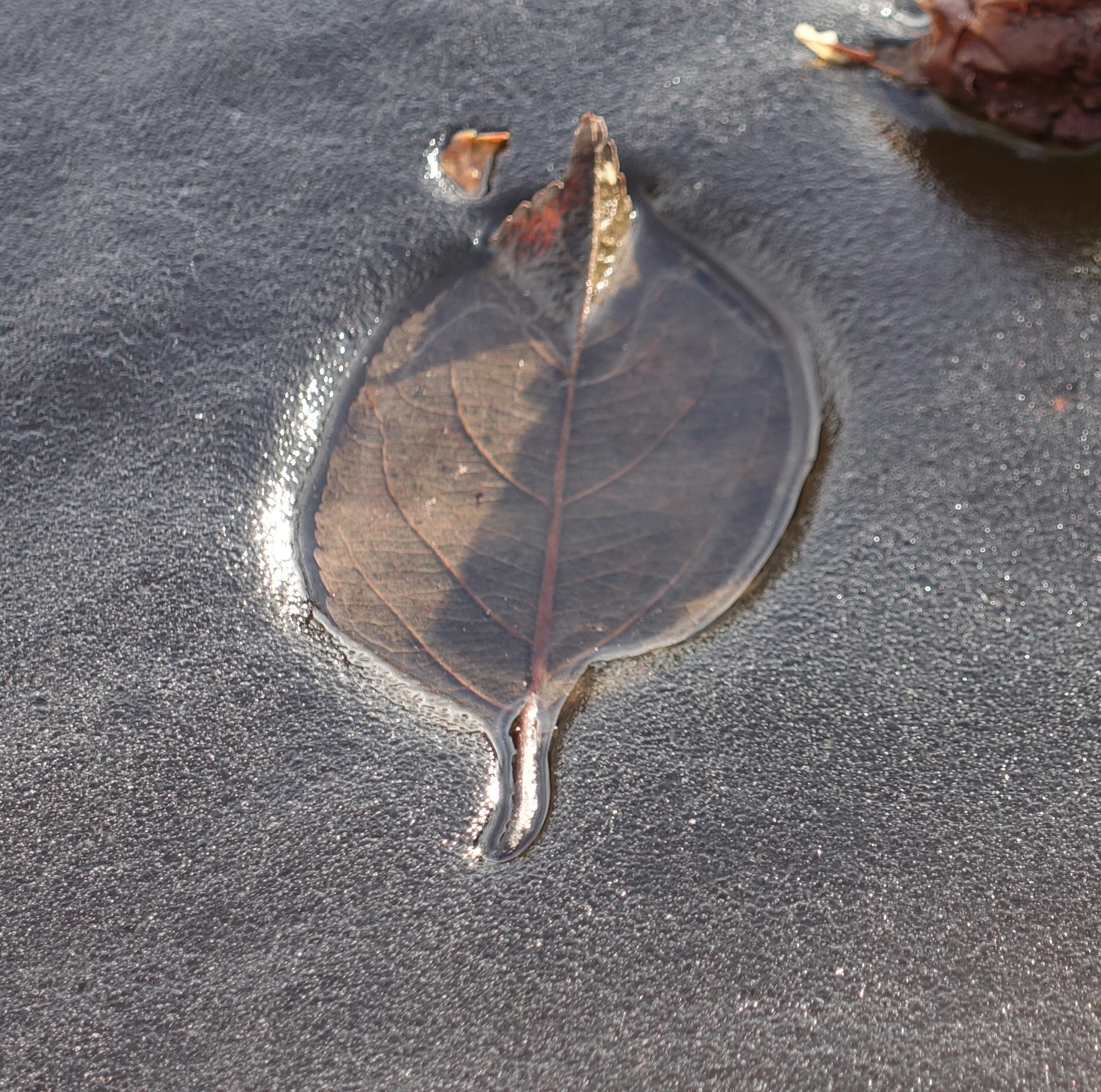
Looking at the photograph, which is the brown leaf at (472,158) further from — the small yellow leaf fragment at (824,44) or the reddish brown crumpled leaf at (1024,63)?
the reddish brown crumpled leaf at (1024,63)

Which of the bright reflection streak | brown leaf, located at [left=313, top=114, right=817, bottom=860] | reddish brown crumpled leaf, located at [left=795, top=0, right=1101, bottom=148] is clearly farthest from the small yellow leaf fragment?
the bright reflection streak

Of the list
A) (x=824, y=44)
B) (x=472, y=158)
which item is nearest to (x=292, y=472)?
(x=472, y=158)

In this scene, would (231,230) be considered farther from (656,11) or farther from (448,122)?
(656,11)

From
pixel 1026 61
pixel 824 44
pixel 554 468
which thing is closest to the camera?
pixel 554 468

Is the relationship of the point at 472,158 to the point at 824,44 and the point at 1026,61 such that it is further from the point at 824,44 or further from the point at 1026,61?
the point at 1026,61

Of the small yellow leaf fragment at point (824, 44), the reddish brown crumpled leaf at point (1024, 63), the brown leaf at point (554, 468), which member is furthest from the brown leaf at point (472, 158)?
the reddish brown crumpled leaf at point (1024, 63)

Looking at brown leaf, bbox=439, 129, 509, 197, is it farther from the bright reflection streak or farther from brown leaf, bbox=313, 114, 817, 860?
the bright reflection streak
